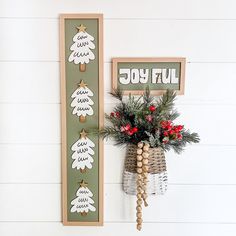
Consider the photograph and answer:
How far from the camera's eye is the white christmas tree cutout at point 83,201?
92 cm

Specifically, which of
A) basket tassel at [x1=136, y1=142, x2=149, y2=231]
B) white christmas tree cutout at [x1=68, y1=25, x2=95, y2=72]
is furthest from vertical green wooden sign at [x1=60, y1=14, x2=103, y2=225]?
basket tassel at [x1=136, y1=142, x2=149, y2=231]

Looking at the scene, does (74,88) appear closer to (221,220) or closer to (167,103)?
(167,103)

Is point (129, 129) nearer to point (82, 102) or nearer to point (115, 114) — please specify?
point (115, 114)

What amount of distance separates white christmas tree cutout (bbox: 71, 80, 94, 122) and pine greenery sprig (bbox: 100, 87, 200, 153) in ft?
0.22

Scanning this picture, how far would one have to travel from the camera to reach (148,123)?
0.85 metres

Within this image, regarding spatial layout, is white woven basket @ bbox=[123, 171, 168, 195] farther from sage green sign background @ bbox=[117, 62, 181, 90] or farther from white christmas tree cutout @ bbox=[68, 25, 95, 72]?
white christmas tree cutout @ bbox=[68, 25, 95, 72]

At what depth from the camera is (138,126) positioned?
86 cm

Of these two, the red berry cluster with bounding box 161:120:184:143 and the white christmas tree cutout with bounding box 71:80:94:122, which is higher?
the white christmas tree cutout with bounding box 71:80:94:122

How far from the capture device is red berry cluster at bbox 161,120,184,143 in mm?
837

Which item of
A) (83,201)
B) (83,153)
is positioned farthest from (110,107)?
(83,201)

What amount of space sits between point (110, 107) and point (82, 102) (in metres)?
0.09

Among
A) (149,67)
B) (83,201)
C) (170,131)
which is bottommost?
(83,201)

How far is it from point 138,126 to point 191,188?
0.29 meters

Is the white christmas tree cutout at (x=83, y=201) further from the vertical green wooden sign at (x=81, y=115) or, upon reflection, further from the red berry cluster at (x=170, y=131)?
the red berry cluster at (x=170, y=131)
